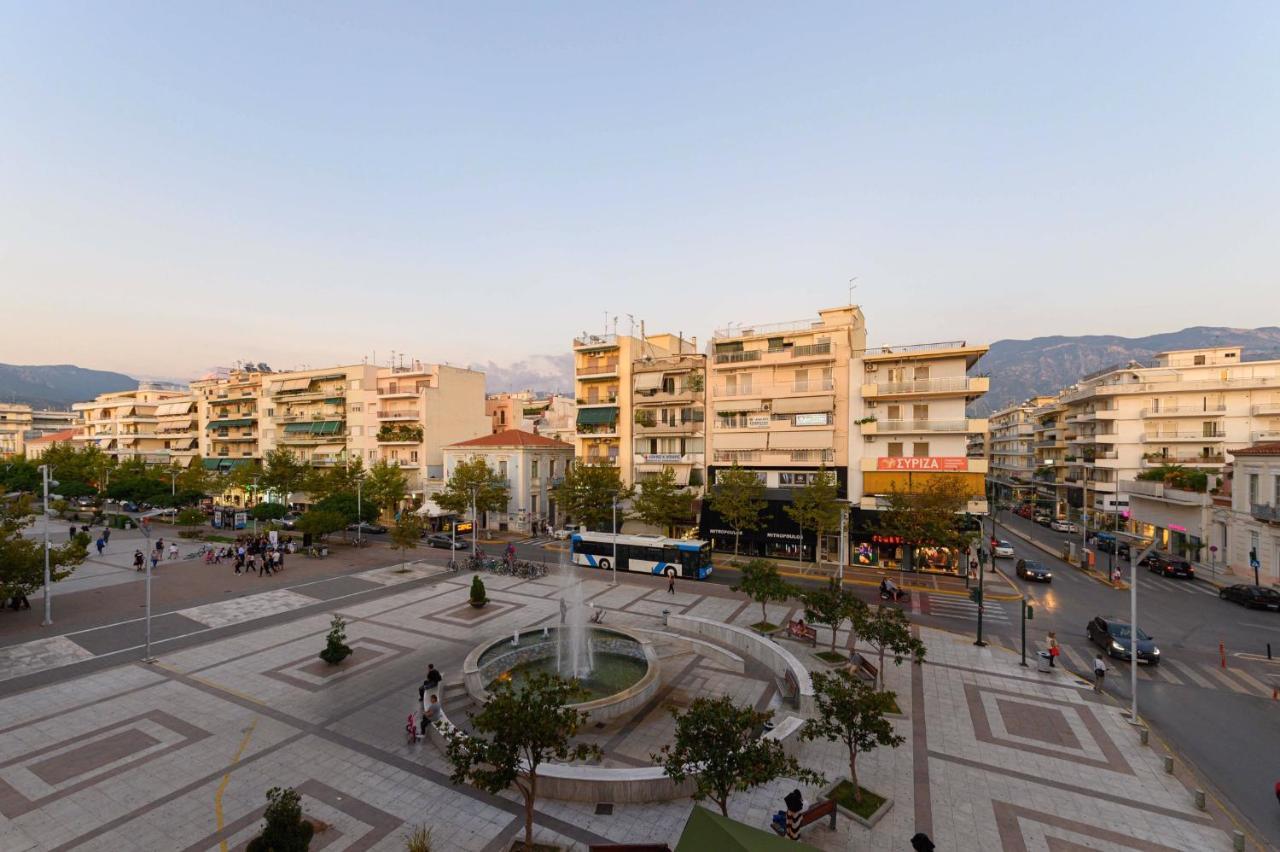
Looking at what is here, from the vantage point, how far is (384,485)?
177 ft

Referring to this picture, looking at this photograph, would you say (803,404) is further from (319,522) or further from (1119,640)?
(319,522)

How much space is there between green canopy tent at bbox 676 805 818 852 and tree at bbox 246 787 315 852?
717 centimetres

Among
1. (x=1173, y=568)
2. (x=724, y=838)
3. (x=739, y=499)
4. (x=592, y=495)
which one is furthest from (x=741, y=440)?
(x=724, y=838)

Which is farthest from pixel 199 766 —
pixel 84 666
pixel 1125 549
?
pixel 1125 549

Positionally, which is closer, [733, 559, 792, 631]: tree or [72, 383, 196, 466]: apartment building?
[733, 559, 792, 631]: tree

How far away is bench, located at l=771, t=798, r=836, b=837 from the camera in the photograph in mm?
10828

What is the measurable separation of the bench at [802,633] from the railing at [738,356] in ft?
82.5

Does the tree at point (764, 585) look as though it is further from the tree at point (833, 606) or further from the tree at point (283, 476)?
the tree at point (283, 476)

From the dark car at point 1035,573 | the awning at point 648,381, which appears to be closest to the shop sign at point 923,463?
the dark car at point 1035,573

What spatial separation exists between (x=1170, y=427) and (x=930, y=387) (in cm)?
3245

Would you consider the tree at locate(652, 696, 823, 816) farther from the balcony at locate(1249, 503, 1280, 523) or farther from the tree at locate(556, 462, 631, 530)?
the balcony at locate(1249, 503, 1280, 523)

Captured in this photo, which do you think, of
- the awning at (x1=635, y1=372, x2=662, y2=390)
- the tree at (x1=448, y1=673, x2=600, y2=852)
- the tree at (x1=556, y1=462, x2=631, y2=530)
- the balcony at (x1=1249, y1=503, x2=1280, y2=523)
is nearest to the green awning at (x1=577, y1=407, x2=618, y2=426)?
the awning at (x1=635, y1=372, x2=662, y2=390)

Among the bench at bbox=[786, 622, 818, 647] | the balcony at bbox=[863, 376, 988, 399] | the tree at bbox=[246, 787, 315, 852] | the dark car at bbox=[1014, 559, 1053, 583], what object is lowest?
the dark car at bbox=[1014, 559, 1053, 583]

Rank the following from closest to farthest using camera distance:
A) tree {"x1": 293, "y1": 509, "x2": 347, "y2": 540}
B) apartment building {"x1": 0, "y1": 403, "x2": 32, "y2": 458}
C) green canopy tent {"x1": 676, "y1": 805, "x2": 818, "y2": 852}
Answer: green canopy tent {"x1": 676, "y1": 805, "x2": 818, "y2": 852} < tree {"x1": 293, "y1": 509, "x2": 347, "y2": 540} < apartment building {"x1": 0, "y1": 403, "x2": 32, "y2": 458}
